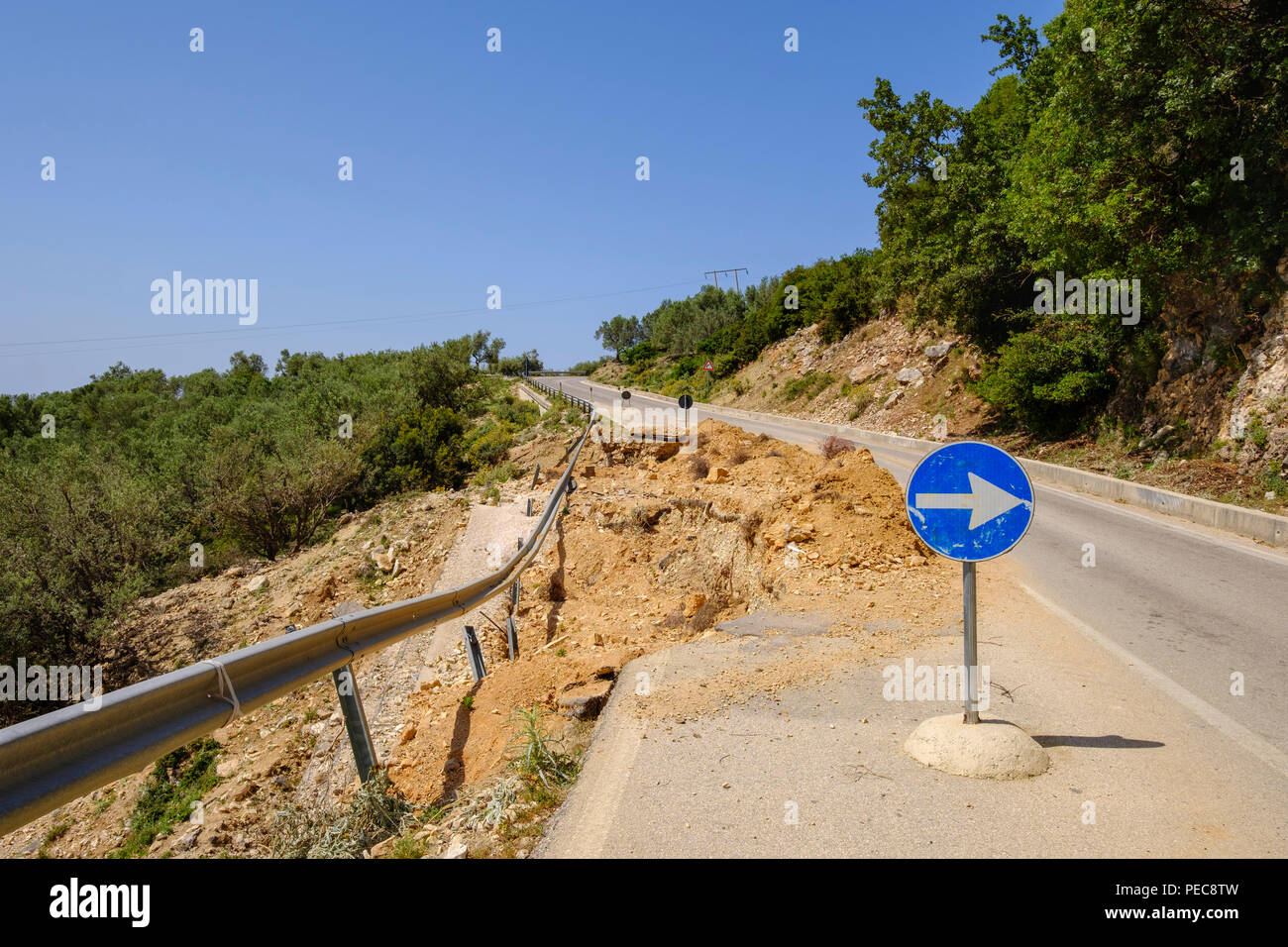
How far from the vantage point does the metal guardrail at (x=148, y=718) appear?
2.69m

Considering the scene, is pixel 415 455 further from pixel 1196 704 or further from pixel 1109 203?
pixel 1196 704

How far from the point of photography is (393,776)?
246 inches

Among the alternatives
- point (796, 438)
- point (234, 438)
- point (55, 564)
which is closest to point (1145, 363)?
point (796, 438)

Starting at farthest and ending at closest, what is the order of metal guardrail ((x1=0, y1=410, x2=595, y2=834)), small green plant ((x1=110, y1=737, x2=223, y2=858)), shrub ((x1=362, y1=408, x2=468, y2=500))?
1. shrub ((x1=362, y1=408, x2=468, y2=500))
2. small green plant ((x1=110, y1=737, x2=223, y2=858))
3. metal guardrail ((x1=0, y1=410, x2=595, y2=834))

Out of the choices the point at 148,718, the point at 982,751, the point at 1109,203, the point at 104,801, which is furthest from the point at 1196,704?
the point at 1109,203

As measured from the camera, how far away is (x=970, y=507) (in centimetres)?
424

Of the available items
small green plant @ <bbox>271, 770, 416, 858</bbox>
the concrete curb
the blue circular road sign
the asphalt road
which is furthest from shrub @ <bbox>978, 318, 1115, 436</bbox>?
small green plant @ <bbox>271, 770, 416, 858</bbox>

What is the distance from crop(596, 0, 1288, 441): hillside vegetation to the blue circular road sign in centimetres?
1393

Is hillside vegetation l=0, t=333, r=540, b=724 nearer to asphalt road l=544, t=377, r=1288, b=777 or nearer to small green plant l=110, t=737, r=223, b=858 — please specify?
small green plant l=110, t=737, r=223, b=858

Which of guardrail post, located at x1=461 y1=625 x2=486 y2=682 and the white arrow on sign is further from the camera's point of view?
guardrail post, located at x1=461 y1=625 x2=486 y2=682

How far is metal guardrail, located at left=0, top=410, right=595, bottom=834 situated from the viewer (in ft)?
8.84
